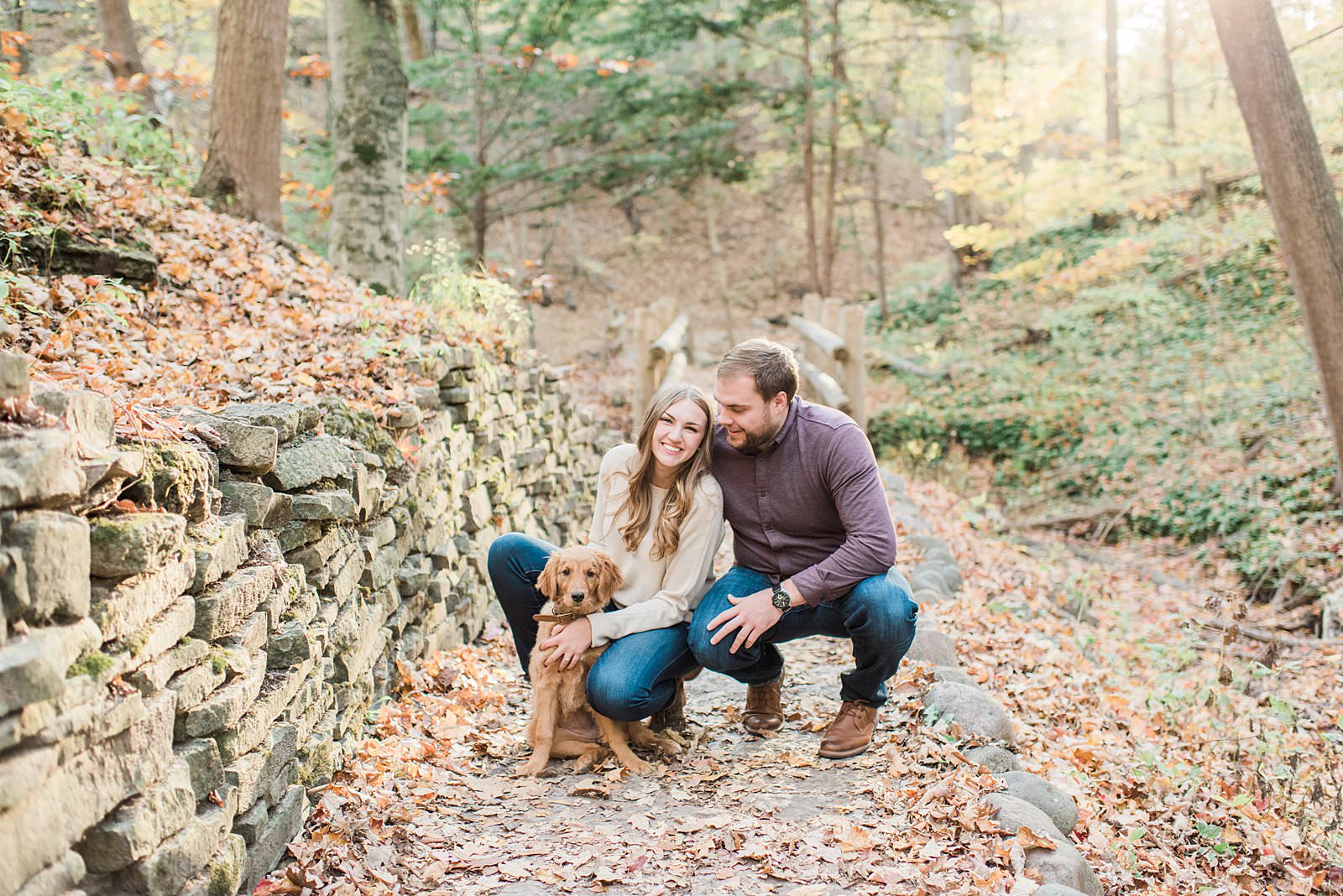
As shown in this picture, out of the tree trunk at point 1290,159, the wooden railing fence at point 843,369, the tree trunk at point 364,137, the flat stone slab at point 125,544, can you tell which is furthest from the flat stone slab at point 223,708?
the tree trunk at point 1290,159

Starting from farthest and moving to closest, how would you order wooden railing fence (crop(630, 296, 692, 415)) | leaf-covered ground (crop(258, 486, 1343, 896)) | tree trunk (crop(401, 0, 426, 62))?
tree trunk (crop(401, 0, 426, 62))
wooden railing fence (crop(630, 296, 692, 415))
leaf-covered ground (crop(258, 486, 1343, 896))

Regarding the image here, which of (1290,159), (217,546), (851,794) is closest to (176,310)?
(217,546)

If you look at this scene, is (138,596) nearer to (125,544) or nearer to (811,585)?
(125,544)

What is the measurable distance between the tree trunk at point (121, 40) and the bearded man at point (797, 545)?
7923 mm

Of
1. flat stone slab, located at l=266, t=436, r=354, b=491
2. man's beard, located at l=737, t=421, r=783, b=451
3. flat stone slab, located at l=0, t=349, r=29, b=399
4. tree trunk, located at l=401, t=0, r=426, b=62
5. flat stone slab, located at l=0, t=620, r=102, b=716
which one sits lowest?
flat stone slab, located at l=0, t=620, r=102, b=716

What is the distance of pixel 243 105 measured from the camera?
21.4ft

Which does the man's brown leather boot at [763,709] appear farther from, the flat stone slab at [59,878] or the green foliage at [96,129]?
the green foliage at [96,129]

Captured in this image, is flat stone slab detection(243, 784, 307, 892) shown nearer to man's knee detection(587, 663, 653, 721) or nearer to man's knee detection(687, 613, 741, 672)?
man's knee detection(587, 663, 653, 721)

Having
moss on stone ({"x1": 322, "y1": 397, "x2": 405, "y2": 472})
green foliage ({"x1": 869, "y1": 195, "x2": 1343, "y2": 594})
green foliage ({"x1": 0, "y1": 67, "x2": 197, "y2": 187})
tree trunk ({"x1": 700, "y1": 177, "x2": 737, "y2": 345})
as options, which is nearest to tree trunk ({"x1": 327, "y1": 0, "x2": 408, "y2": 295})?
green foliage ({"x1": 0, "y1": 67, "x2": 197, "y2": 187})

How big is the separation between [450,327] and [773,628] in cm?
316

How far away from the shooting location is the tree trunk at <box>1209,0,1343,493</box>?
223 inches

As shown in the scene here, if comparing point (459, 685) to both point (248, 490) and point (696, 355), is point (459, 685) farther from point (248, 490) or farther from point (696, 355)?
point (696, 355)

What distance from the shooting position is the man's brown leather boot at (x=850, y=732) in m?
3.54

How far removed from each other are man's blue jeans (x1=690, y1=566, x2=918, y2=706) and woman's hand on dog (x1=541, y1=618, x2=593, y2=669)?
1.38ft
